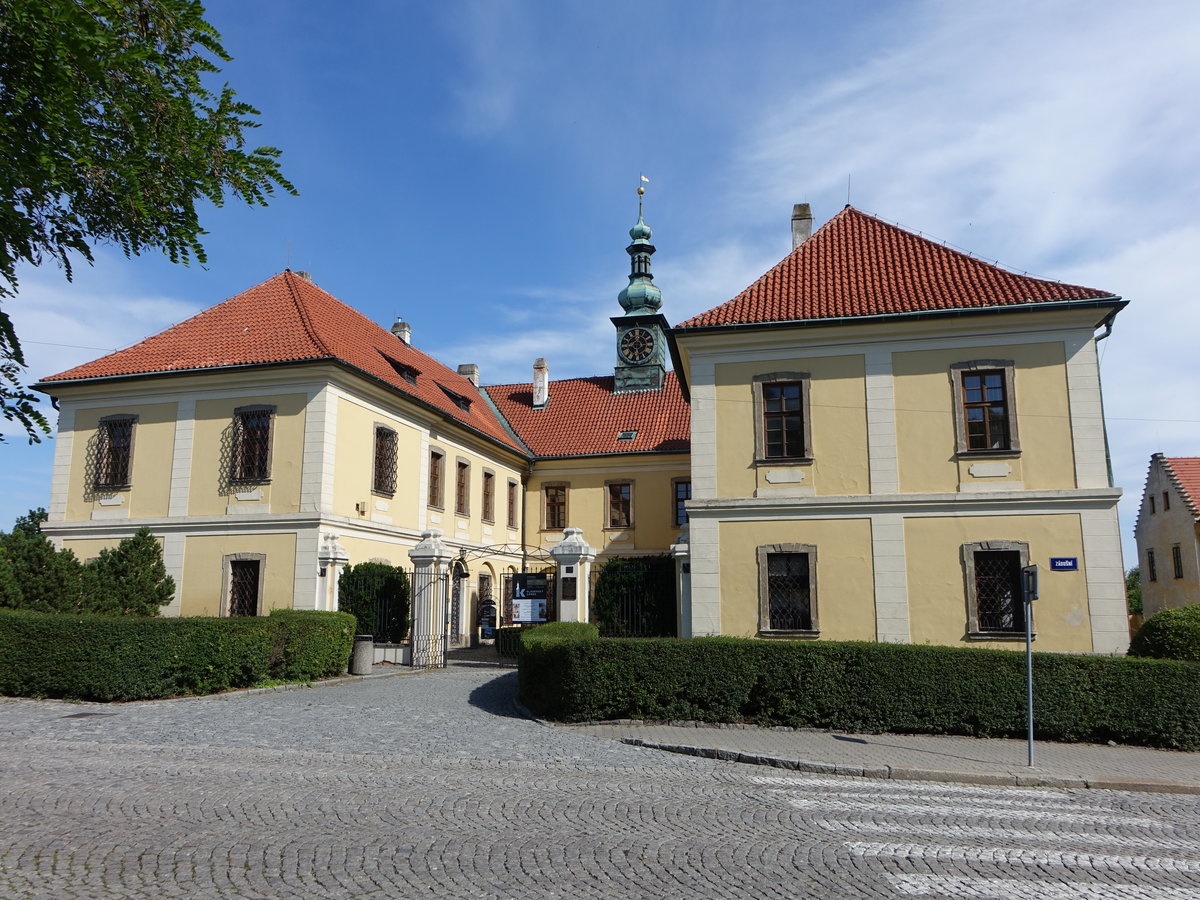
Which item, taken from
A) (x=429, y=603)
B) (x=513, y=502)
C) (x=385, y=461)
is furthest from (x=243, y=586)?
(x=513, y=502)

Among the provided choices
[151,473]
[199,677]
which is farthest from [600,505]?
[199,677]

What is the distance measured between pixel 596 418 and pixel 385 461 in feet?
43.6

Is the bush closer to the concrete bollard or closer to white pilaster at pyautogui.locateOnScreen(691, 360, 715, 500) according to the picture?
white pilaster at pyautogui.locateOnScreen(691, 360, 715, 500)

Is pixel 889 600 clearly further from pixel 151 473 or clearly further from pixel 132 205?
pixel 151 473

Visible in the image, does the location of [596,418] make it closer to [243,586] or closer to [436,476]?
[436,476]

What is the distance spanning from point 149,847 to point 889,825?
18.7ft

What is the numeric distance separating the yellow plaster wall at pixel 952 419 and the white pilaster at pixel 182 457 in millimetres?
16922

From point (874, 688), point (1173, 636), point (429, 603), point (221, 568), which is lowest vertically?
point (874, 688)

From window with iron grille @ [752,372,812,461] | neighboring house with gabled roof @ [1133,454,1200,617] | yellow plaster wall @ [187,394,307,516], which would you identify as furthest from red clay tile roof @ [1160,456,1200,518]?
yellow plaster wall @ [187,394,307,516]

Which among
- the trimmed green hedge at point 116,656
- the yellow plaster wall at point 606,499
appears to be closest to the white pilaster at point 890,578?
the trimmed green hedge at point 116,656

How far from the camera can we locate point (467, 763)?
10211 mm

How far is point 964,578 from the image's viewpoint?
17.6 m

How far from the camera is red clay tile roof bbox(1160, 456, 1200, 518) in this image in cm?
3412

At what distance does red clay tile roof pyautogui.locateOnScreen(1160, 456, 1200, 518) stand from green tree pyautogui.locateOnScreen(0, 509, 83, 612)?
35.8m
